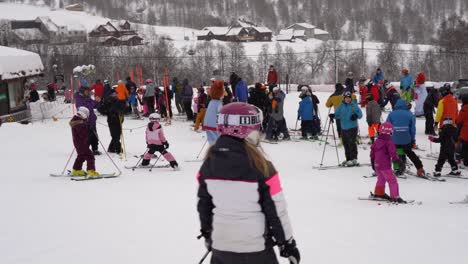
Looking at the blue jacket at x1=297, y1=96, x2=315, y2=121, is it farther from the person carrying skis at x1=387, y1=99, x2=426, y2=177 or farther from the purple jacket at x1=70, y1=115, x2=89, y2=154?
the purple jacket at x1=70, y1=115, x2=89, y2=154

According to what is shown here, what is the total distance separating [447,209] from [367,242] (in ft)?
7.34

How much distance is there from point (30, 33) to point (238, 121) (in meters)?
128

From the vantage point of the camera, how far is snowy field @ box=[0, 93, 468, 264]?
18.8 ft

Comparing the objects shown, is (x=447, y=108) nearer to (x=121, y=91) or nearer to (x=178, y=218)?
(x=178, y=218)

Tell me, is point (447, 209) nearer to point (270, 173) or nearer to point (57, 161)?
point (270, 173)

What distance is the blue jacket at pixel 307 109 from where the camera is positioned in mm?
15055

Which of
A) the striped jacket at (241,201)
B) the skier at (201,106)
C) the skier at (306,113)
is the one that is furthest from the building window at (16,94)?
the striped jacket at (241,201)

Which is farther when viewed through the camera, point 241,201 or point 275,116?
point 275,116

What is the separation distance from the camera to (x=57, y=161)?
1234 cm

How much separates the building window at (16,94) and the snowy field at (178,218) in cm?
1136

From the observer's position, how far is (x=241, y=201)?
3307mm

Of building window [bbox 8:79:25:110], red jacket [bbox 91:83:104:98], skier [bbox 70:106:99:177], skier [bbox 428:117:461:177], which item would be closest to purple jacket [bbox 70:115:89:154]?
skier [bbox 70:106:99:177]

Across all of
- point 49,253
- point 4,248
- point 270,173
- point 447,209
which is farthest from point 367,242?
point 4,248

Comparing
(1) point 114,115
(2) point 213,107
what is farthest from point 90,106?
(2) point 213,107
